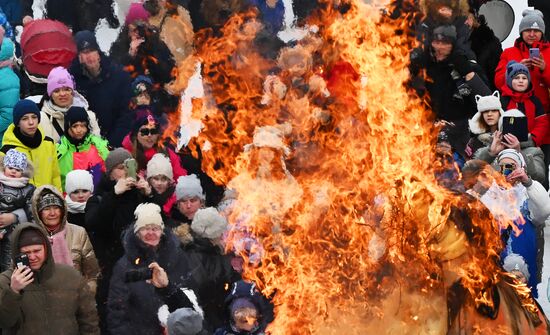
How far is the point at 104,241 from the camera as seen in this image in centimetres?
1099

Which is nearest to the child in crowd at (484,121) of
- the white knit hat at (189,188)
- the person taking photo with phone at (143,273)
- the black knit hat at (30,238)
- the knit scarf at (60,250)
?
the white knit hat at (189,188)

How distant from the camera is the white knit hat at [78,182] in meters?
11.1

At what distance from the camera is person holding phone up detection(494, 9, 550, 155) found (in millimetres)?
13656

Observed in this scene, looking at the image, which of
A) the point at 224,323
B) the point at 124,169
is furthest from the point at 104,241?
the point at 224,323

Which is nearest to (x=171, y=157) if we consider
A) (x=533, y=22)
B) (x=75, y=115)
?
(x=75, y=115)

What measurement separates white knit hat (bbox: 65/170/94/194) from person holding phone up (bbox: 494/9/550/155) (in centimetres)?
444

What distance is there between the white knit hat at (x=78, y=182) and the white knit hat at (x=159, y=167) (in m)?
0.58

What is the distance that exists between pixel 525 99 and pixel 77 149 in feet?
13.9

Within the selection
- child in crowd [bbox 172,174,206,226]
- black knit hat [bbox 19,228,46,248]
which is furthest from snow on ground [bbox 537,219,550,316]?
black knit hat [bbox 19,228,46,248]

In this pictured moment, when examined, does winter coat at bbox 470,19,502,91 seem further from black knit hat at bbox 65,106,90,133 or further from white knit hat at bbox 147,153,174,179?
black knit hat at bbox 65,106,90,133

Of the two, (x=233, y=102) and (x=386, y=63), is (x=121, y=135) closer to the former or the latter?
(x=233, y=102)

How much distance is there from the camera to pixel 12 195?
34.3 ft

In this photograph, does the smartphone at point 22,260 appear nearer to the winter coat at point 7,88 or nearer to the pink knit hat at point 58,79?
the pink knit hat at point 58,79

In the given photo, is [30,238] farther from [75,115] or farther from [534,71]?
[534,71]
